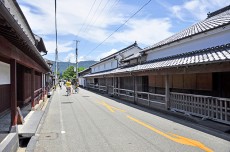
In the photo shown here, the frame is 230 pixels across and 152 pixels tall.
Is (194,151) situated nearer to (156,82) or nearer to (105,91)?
(156,82)

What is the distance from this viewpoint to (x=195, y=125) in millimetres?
10609

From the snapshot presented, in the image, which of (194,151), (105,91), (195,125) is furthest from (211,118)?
(105,91)

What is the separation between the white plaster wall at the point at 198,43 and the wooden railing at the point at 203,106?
3354 millimetres

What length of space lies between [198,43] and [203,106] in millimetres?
5343

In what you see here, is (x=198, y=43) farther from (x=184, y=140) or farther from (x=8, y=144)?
(x=8, y=144)

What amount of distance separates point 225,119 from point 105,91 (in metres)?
25.6

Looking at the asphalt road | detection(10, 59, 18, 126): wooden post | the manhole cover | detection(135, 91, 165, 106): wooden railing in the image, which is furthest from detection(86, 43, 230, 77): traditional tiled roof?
detection(10, 59, 18, 126): wooden post

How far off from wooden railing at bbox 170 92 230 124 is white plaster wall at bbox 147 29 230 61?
Answer: 3354 mm

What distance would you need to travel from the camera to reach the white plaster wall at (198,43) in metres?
13.7

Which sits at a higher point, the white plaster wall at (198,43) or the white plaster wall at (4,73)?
the white plaster wall at (198,43)

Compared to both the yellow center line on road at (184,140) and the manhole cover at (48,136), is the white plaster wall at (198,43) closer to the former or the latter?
the yellow center line on road at (184,140)

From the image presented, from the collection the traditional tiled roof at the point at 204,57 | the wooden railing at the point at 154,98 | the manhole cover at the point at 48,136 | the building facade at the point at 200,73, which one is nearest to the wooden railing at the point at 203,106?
the building facade at the point at 200,73

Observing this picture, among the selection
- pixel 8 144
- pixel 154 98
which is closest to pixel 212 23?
pixel 154 98

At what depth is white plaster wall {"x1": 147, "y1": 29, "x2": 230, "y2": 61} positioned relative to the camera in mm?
13699
